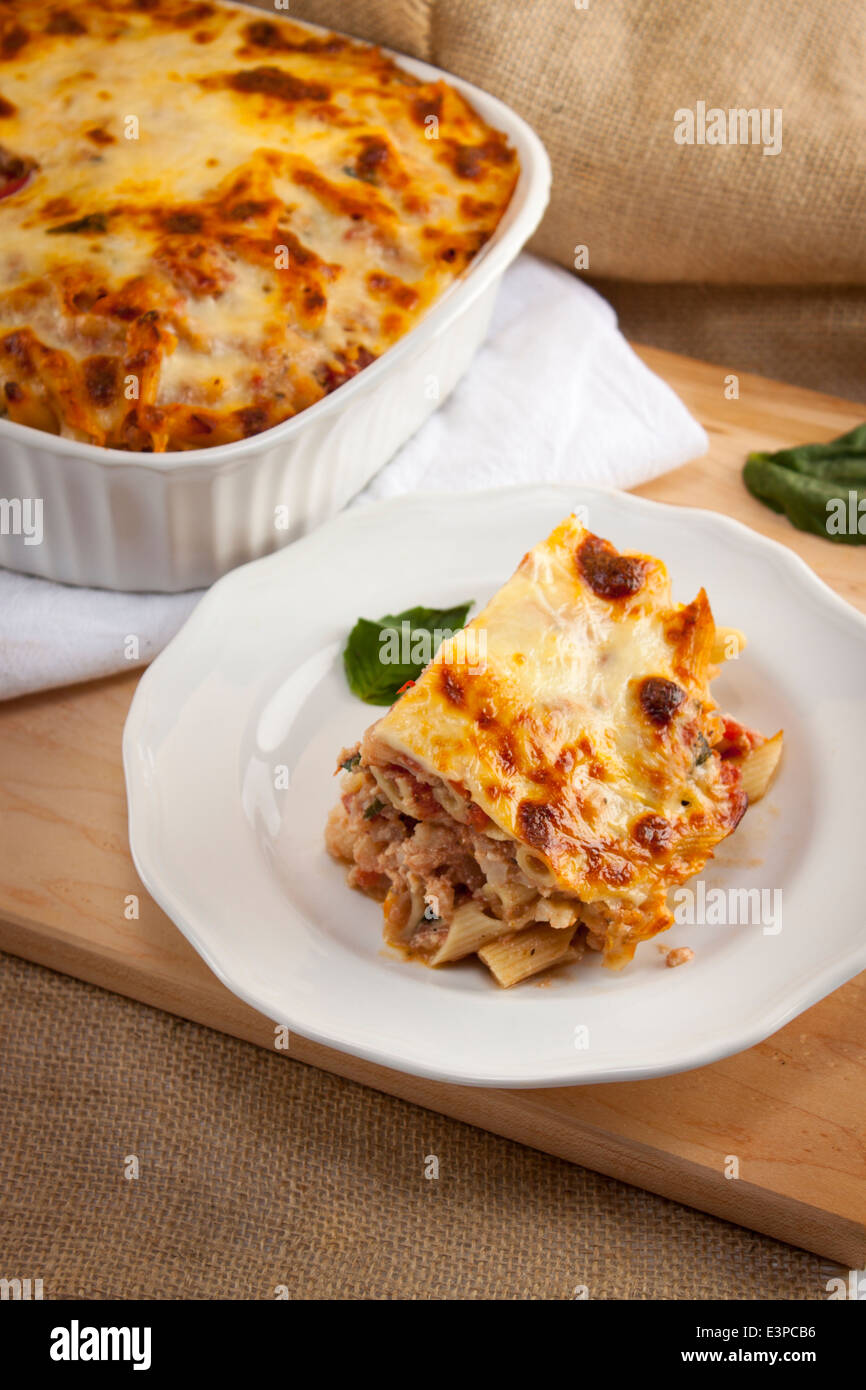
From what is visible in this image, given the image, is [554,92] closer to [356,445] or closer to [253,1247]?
[356,445]

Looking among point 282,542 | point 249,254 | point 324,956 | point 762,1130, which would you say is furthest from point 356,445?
point 762,1130

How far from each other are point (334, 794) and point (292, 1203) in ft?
2.76

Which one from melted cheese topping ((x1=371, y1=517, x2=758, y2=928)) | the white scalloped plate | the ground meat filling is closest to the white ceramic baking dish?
the white scalloped plate

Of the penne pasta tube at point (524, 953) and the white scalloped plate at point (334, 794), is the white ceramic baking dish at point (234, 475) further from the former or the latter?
the penne pasta tube at point (524, 953)

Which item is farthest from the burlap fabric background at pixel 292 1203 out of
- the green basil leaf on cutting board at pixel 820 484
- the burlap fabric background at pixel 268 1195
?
the green basil leaf on cutting board at pixel 820 484

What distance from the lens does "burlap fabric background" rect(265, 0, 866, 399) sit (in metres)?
3.96

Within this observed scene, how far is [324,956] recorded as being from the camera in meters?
2.56

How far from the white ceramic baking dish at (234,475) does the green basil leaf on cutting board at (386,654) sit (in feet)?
1.31

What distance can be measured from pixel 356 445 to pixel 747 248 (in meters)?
1.59

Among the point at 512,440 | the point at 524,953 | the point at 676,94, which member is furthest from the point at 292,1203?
the point at 676,94

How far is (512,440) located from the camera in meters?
3.74

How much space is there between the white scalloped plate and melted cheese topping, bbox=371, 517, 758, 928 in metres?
0.20

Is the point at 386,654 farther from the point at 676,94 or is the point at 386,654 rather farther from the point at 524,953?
the point at 676,94

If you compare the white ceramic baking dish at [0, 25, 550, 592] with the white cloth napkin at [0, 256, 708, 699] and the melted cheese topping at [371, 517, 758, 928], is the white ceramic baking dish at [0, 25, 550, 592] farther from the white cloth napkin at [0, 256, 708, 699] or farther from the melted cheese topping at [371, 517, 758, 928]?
the melted cheese topping at [371, 517, 758, 928]
